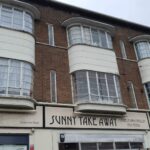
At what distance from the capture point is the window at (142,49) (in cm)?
1783

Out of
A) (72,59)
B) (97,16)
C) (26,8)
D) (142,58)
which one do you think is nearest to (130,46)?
(142,58)

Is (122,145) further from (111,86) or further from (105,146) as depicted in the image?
(111,86)

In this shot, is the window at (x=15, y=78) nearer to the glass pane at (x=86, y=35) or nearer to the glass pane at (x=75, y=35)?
the glass pane at (x=75, y=35)

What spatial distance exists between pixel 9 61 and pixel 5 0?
13.1 feet

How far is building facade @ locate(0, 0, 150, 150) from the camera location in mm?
11445

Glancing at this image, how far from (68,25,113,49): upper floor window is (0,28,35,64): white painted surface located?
10.7ft

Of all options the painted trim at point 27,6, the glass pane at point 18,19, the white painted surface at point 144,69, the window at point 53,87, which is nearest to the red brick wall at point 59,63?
the window at point 53,87

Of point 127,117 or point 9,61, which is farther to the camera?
point 127,117

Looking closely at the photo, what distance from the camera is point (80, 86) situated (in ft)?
44.8

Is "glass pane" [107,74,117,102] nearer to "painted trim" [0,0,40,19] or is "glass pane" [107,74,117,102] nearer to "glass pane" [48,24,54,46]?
"glass pane" [48,24,54,46]

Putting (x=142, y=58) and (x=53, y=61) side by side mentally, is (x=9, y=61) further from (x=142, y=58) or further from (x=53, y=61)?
(x=142, y=58)

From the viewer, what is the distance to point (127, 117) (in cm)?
1434

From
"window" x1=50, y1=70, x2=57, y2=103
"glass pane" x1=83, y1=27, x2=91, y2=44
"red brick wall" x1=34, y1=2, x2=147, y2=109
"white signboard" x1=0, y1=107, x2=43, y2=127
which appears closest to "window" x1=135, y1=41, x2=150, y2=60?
"red brick wall" x1=34, y1=2, x2=147, y2=109

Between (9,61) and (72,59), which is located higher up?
(72,59)
